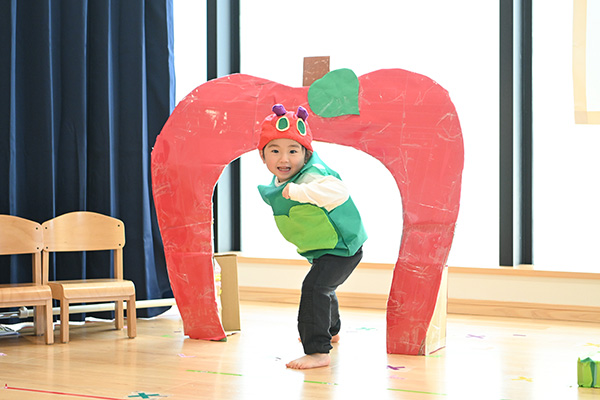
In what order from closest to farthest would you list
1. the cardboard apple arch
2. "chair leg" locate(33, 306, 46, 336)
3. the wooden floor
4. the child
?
the wooden floor
the child
the cardboard apple arch
"chair leg" locate(33, 306, 46, 336)

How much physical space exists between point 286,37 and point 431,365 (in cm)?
268

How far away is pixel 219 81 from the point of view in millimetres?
3107

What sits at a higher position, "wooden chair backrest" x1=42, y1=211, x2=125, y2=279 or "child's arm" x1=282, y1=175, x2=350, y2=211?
"child's arm" x1=282, y1=175, x2=350, y2=211

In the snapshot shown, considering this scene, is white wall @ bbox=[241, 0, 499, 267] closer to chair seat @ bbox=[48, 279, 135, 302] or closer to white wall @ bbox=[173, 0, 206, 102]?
white wall @ bbox=[173, 0, 206, 102]

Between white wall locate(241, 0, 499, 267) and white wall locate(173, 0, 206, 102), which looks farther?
white wall locate(173, 0, 206, 102)

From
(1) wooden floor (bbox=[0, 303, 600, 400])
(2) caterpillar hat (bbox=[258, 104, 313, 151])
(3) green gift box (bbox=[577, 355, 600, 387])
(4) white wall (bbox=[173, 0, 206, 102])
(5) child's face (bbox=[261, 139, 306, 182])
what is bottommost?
(1) wooden floor (bbox=[0, 303, 600, 400])

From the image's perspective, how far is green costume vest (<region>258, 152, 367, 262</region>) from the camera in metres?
2.62

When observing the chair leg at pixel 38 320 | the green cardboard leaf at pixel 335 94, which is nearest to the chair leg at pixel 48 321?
the chair leg at pixel 38 320

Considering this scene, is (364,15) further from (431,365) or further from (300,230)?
(431,365)

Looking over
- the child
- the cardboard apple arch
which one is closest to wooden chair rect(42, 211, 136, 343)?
the cardboard apple arch

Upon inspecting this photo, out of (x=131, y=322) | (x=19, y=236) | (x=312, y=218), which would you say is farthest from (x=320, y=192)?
(x=19, y=236)

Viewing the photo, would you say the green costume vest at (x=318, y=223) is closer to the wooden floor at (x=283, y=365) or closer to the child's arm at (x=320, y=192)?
the child's arm at (x=320, y=192)

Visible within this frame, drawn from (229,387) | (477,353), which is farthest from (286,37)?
(229,387)

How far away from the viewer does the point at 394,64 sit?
427 centimetres
